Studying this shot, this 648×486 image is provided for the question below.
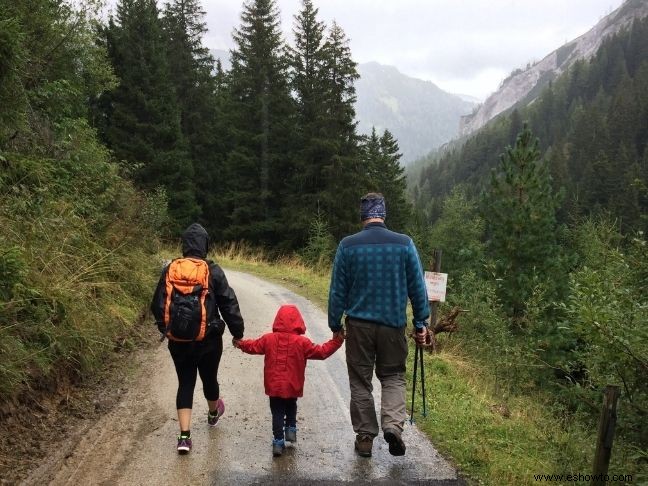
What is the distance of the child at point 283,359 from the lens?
13.8 feet

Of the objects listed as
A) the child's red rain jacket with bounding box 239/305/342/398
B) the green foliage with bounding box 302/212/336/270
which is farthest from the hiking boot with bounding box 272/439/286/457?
the green foliage with bounding box 302/212/336/270

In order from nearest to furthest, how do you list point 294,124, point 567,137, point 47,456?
point 47,456, point 294,124, point 567,137

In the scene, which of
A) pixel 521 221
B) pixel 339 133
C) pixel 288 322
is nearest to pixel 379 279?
pixel 288 322

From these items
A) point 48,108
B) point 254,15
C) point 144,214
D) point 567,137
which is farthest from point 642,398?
point 567,137

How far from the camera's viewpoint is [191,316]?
396 cm

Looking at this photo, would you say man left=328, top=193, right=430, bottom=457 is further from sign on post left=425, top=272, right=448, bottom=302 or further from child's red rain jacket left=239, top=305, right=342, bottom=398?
sign on post left=425, top=272, right=448, bottom=302

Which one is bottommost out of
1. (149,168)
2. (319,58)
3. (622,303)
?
(622,303)

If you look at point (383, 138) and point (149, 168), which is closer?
point (149, 168)

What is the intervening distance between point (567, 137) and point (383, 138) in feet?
285

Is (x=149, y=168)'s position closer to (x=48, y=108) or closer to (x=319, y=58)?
(x=319, y=58)

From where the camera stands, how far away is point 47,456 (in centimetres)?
405

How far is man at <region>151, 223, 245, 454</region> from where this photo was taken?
4.03m

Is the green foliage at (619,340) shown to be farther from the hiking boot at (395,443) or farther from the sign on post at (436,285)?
the sign on post at (436,285)

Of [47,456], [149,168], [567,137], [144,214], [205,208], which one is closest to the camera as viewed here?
[47,456]
